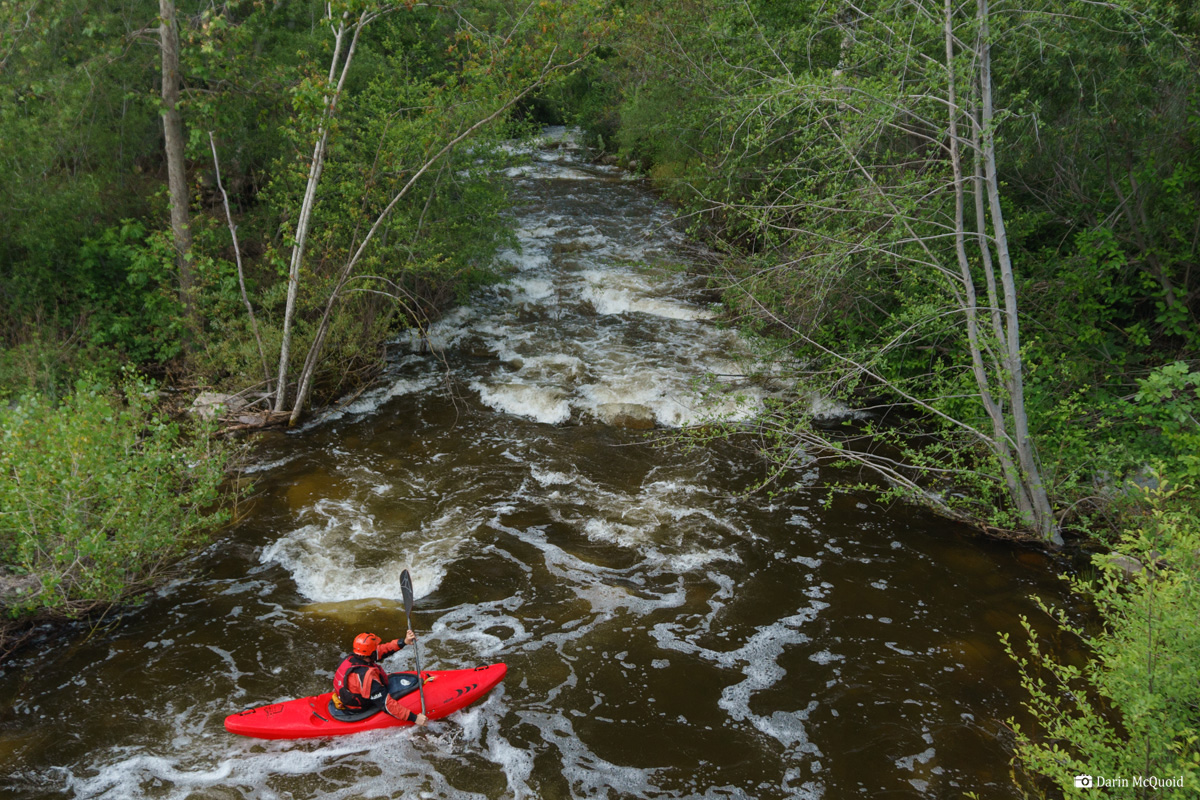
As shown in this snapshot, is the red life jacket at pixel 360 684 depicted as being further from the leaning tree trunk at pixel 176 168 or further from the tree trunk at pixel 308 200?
the leaning tree trunk at pixel 176 168

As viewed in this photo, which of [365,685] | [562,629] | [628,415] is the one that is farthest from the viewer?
[628,415]

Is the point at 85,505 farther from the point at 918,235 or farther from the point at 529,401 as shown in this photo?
the point at 918,235

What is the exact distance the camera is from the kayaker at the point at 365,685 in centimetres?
472

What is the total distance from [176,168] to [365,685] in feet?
27.4

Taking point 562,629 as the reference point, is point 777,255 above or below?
above

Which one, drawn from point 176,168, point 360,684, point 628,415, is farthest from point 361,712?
point 176,168

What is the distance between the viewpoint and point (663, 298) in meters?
13.2

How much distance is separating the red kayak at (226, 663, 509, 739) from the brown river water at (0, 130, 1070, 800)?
11 centimetres

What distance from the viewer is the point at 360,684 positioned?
4.73m

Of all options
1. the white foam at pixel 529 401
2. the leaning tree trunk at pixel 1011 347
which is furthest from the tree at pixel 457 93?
the leaning tree trunk at pixel 1011 347

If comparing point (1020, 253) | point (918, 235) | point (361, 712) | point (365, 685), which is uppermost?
point (918, 235)

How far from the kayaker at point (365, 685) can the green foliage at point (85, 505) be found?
214 centimetres

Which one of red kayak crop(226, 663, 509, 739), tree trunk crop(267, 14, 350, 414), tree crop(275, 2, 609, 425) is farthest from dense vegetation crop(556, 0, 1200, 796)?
tree trunk crop(267, 14, 350, 414)

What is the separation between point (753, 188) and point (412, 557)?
919 cm
